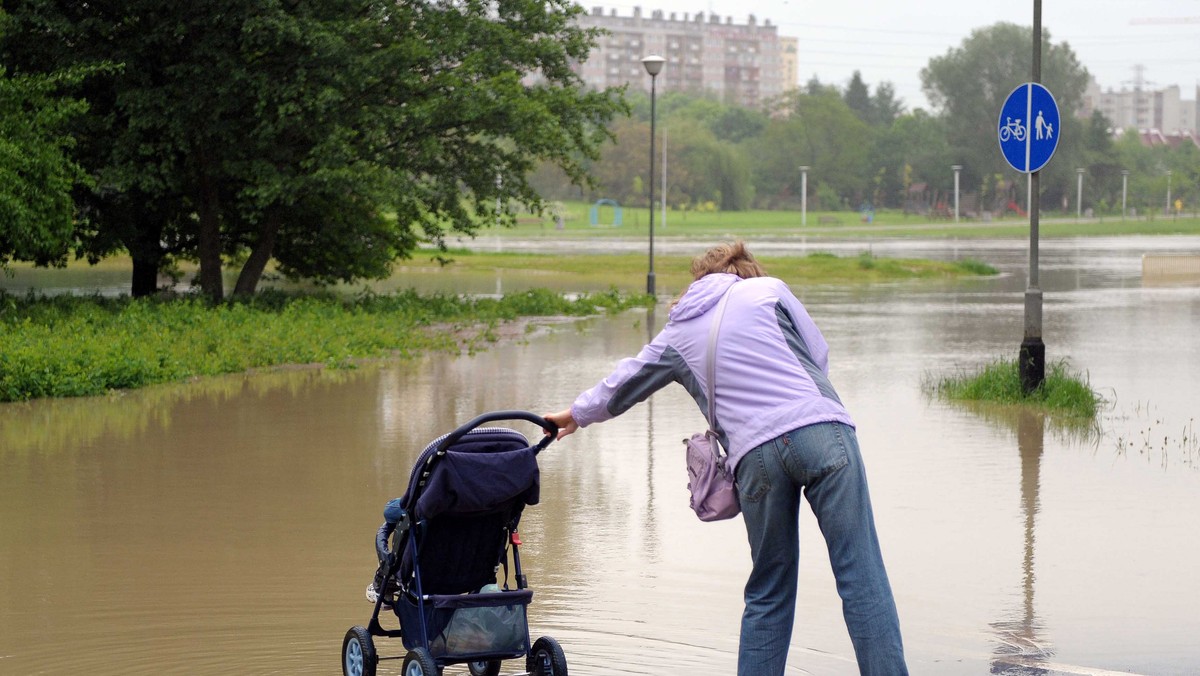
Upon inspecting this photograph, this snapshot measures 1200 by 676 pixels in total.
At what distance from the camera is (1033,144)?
41.2ft

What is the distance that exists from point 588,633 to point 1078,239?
218 feet

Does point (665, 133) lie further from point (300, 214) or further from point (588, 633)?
point (588, 633)

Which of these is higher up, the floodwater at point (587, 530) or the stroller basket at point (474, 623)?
the stroller basket at point (474, 623)

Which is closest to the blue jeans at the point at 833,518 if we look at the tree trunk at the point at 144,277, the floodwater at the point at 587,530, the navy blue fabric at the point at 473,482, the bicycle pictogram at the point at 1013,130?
the navy blue fabric at the point at 473,482

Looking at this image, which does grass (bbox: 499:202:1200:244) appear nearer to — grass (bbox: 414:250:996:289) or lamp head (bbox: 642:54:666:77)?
grass (bbox: 414:250:996:289)

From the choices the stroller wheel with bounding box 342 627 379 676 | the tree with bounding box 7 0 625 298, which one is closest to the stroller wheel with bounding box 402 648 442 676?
the stroller wheel with bounding box 342 627 379 676

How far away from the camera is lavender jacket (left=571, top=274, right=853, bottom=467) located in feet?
14.6

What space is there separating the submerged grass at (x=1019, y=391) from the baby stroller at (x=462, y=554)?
8.20 metres

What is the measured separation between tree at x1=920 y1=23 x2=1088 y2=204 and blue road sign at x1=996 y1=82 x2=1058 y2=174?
113m

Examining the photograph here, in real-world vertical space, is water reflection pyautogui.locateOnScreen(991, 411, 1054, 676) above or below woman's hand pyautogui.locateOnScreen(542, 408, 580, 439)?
below

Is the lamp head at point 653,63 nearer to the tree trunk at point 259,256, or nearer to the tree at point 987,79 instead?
the tree trunk at point 259,256

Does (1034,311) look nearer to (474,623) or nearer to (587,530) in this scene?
(587,530)

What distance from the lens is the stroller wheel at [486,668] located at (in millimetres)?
5188

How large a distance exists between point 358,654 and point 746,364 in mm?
1782
